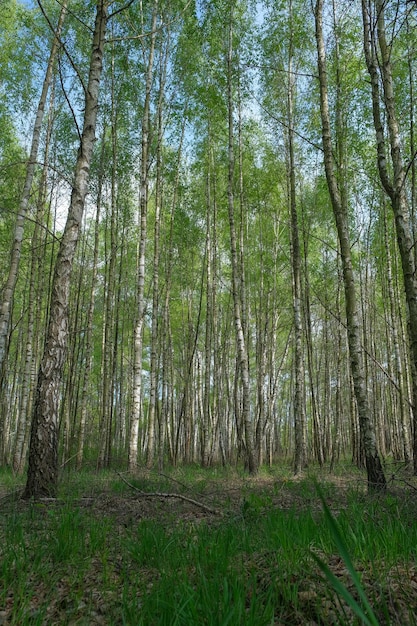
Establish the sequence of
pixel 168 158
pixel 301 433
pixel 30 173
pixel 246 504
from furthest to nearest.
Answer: pixel 168 158 → pixel 301 433 → pixel 30 173 → pixel 246 504

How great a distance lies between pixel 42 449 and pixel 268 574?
10.5ft

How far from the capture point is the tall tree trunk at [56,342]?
14.6 feet

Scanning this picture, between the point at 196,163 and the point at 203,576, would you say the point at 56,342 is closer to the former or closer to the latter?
the point at 203,576

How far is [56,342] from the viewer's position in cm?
478

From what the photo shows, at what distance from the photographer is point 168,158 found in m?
14.0

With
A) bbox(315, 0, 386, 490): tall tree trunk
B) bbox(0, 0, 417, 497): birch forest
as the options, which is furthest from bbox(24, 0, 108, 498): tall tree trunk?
bbox(315, 0, 386, 490): tall tree trunk

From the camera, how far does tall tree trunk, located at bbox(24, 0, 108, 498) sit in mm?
4457

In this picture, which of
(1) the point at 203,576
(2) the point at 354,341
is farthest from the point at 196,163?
(1) the point at 203,576

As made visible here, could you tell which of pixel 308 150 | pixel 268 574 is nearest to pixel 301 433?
pixel 268 574

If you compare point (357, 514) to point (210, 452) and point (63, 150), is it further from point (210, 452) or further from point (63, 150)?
point (63, 150)

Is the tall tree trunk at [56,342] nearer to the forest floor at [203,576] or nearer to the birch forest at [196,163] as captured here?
the birch forest at [196,163]

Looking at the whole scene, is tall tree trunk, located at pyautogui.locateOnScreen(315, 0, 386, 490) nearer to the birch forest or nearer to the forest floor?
the birch forest

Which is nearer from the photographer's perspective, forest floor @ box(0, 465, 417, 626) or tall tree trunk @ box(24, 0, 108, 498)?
forest floor @ box(0, 465, 417, 626)

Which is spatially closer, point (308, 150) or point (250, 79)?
point (250, 79)
